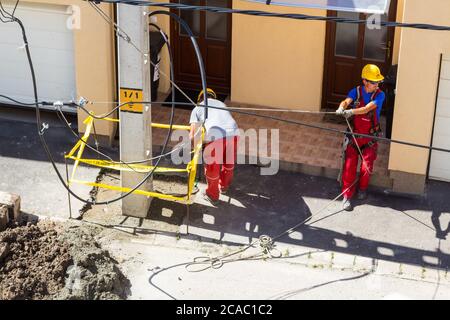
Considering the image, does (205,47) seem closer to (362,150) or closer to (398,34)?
(398,34)

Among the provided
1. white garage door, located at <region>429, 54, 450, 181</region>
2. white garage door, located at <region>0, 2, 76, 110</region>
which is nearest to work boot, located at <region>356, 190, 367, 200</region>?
white garage door, located at <region>429, 54, 450, 181</region>

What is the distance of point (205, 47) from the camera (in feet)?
50.3

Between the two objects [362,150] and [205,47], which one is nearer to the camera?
[362,150]

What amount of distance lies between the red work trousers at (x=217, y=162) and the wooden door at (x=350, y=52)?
2835 millimetres

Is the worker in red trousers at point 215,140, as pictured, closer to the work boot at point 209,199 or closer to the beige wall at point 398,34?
the work boot at point 209,199

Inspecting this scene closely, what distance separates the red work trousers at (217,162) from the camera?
40.5ft

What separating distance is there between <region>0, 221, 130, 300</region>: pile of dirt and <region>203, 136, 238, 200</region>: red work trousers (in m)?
1.96

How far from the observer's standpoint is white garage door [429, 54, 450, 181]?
12.3 meters

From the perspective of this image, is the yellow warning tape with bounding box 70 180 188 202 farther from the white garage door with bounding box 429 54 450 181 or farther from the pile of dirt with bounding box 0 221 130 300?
the white garage door with bounding box 429 54 450 181

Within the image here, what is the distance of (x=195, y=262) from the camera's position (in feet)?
37.3

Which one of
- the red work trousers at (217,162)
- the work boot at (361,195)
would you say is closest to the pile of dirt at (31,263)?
the red work trousers at (217,162)

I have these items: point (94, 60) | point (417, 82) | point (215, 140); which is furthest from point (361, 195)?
point (94, 60)

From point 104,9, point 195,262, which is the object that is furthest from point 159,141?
point 195,262

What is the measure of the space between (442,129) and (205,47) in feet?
15.0
